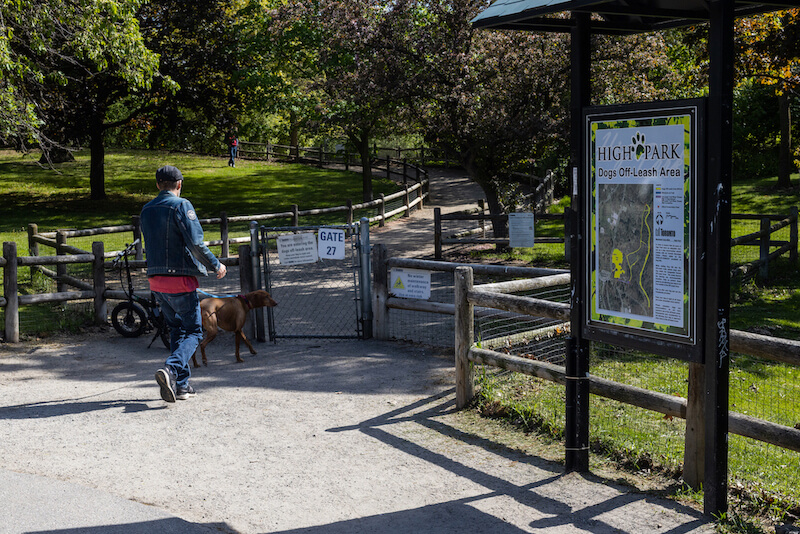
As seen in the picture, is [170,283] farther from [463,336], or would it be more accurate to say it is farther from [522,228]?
[522,228]

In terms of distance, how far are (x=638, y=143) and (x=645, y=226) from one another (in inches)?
20.0

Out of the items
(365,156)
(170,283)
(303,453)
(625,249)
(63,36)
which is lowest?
(303,453)

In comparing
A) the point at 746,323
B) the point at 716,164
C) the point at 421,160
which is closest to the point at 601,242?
the point at 716,164

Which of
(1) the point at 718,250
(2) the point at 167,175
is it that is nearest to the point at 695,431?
(1) the point at 718,250

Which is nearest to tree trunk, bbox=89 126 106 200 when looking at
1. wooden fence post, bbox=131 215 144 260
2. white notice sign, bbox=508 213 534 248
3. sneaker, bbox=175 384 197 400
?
wooden fence post, bbox=131 215 144 260

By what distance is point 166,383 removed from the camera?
6.81 m

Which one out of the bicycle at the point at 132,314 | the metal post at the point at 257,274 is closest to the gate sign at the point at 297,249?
the metal post at the point at 257,274

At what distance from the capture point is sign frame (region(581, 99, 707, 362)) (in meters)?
4.48

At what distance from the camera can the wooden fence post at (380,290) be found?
9.64 m

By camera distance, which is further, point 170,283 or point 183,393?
point 183,393

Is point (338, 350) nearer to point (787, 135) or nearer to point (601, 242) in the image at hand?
point (601, 242)

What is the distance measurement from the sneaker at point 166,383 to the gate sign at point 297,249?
284cm

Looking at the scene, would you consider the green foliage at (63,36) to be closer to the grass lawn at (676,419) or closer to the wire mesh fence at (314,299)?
the wire mesh fence at (314,299)

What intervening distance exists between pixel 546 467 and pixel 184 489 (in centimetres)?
247
